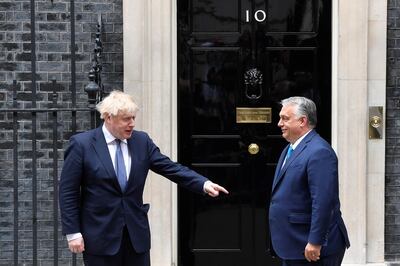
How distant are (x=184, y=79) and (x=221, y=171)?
2.77ft

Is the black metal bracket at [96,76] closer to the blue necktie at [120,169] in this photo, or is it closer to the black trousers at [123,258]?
the blue necktie at [120,169]

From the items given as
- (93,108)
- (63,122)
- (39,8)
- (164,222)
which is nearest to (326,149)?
(93,108)

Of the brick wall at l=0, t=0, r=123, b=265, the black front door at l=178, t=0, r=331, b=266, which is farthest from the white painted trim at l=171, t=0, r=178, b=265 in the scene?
the brick wall at l=0, t=0, r=123, b=265

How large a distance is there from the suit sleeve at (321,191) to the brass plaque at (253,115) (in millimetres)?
2026

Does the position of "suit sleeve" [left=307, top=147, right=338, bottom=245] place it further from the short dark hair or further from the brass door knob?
the brass door knob

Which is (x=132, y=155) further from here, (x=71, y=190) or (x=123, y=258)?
(x=123, y=258)

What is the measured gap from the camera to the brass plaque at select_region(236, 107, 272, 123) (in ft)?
18.3

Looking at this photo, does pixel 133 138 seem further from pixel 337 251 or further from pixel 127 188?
pixel 337 251

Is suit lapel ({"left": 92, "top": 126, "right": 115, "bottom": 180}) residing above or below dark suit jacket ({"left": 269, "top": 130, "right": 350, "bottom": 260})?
above

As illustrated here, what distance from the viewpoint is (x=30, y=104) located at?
5.41m

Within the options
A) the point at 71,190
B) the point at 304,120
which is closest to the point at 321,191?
the point at 304,120

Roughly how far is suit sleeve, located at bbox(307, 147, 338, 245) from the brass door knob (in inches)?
79.5

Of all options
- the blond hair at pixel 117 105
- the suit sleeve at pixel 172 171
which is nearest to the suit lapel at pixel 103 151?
the blond hair at pixel 117 105

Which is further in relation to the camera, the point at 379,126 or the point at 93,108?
the point at 379,126
